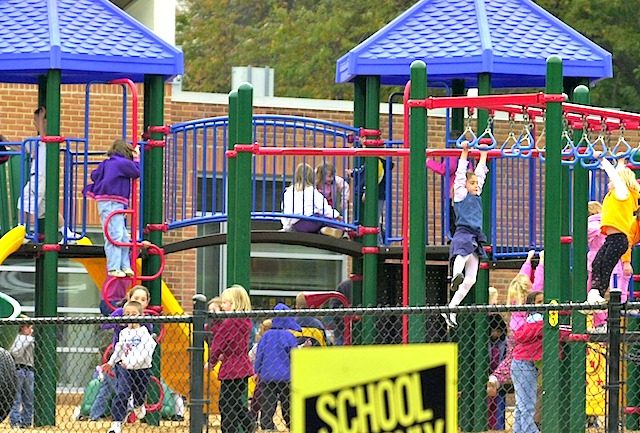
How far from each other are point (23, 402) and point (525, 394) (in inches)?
223

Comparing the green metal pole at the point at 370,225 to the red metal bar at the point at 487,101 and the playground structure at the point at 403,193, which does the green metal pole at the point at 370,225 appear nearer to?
the playground structure at the point at 403,193

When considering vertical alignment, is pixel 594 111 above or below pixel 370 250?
above

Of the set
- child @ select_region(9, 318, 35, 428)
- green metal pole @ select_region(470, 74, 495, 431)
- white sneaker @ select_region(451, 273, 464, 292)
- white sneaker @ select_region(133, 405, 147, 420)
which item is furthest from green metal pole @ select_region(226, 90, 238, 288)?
child @ select_region(9, 318, 35, 428)

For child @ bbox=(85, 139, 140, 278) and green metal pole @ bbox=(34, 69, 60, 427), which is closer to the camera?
green metal pole @ bbox=(34, 69, 60, 427)

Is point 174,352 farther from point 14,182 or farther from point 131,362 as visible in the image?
point 131,362

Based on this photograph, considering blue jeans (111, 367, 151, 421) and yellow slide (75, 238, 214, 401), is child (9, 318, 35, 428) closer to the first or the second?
yellow slide (75, 238, 214, 401)

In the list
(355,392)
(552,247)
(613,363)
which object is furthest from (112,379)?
(613,363)

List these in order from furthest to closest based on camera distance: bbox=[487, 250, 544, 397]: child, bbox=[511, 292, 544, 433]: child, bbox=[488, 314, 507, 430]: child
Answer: bbox=[488, 314, 507, 430]: child
bbox=[487, 250, 544, 397]: child
bbox=[511, 292, 544, 433]: child

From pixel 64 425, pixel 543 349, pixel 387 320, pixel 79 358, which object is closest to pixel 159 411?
pixel 64 425

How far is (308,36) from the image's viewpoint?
38219 mm

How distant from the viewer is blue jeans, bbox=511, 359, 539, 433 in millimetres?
13030

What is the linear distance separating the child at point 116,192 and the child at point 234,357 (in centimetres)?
327

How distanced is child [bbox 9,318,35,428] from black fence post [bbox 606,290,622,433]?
6.90 meters

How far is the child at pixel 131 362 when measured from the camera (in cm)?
1405
